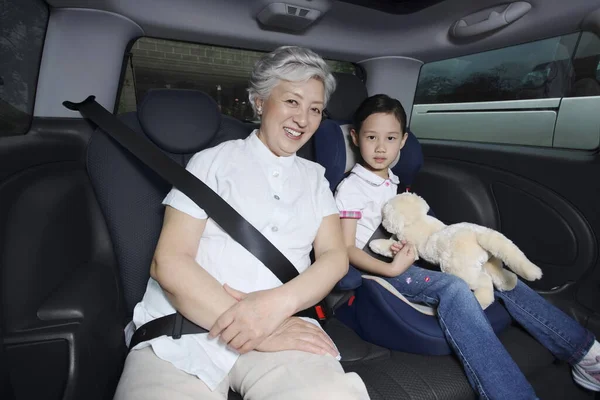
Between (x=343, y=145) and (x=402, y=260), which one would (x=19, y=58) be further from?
(x=402, y=260)

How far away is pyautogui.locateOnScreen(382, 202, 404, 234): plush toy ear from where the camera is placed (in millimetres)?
1697

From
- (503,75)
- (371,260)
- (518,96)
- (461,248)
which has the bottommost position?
(371,260)

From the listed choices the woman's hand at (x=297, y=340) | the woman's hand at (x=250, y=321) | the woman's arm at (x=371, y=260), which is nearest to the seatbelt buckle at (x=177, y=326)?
the woman's hand at (x=250, y=321)

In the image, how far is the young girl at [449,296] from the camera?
126 centimetres

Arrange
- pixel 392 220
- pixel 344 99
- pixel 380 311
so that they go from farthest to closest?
pixel 344 99 → pixel 392 220 → pixel 380 311

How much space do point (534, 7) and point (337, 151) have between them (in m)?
1.31

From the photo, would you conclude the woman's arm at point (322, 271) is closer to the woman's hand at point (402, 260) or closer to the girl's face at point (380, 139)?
the woman's hand at point (402, 260)

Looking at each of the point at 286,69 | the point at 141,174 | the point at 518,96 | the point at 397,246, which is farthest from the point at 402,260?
the point at 518,96

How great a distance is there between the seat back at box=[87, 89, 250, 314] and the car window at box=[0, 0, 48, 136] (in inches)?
15.0

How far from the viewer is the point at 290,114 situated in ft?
4.33

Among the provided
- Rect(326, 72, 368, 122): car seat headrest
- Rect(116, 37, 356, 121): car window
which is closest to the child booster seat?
Rect(326, 72, 368, 122): car seat headrest

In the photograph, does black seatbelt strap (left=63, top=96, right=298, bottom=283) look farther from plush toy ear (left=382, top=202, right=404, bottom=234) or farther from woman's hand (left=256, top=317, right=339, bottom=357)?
plush toy ear (left=382, top=202, right=404, bottom=234)

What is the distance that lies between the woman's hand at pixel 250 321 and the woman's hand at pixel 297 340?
46 mm

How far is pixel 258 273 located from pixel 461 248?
0.90 metres
